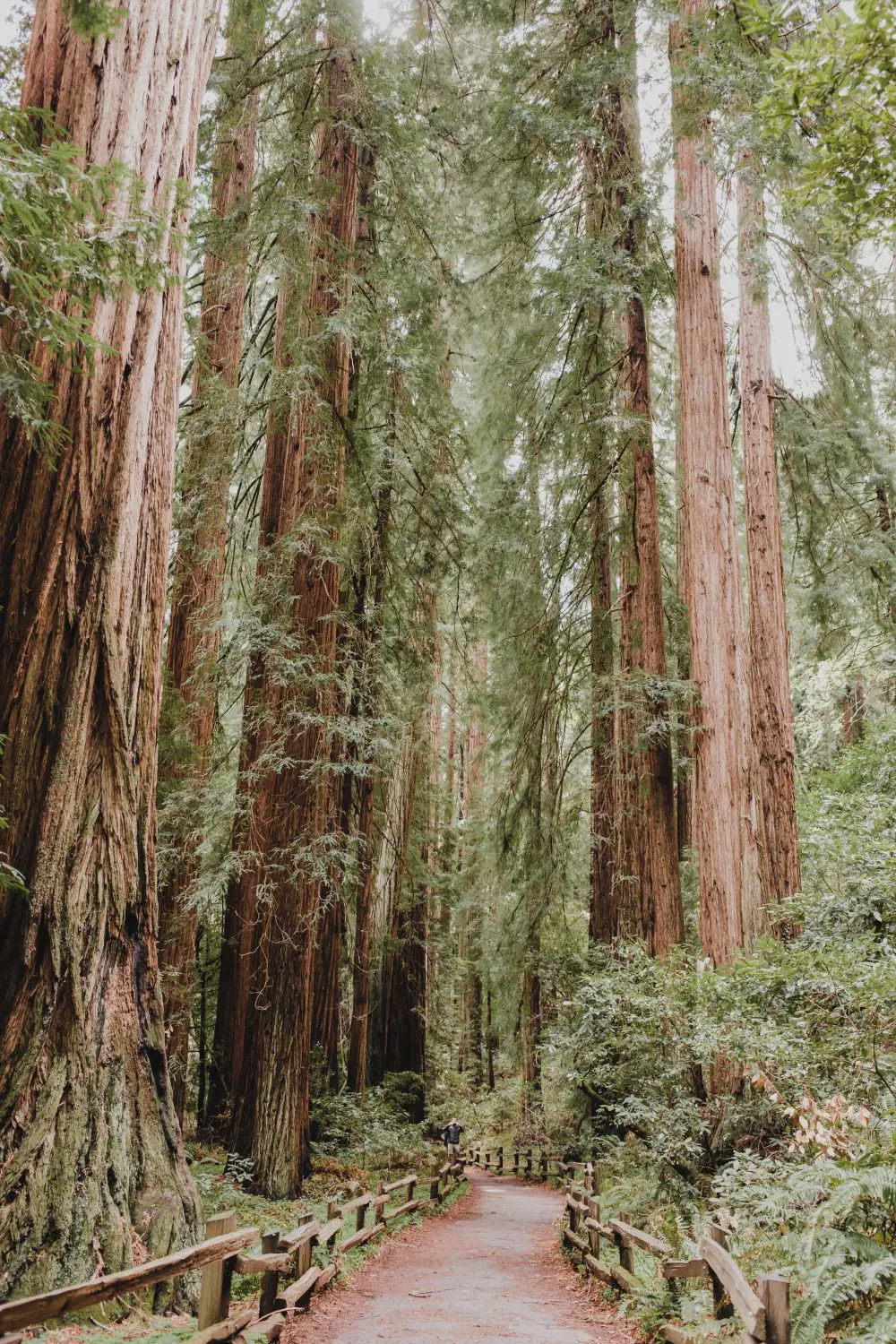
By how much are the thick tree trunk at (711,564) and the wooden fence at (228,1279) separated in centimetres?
449

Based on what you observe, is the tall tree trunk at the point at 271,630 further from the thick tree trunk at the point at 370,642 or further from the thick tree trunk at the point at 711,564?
the thick tree trunk at the point at 711,564

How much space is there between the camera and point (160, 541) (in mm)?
5242

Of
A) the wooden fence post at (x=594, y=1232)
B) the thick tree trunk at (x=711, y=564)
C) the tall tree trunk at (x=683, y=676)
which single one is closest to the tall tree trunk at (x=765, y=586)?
the thick tree trunk at (x=711, y=564)

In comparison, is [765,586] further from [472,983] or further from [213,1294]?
[472,983]

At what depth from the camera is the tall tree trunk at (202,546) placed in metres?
9.25

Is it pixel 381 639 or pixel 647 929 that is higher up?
pixel 381 639

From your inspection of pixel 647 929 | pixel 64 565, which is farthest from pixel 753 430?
pixel 64 565

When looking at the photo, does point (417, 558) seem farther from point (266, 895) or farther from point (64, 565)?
point (64, 565)

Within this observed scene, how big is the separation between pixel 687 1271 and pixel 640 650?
23.1ft

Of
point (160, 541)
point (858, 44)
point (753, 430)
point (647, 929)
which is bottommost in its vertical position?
point (647, 929)

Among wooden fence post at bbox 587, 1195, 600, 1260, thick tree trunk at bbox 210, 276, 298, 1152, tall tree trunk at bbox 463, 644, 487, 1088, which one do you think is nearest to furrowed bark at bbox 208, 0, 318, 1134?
thick tree trunk at bbox 210, 276, 298, 1152

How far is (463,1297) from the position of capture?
7.00 meters

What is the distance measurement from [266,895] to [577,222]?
940 centimetres

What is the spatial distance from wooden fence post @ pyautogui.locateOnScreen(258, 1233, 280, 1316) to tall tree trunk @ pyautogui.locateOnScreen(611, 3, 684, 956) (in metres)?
5.76
